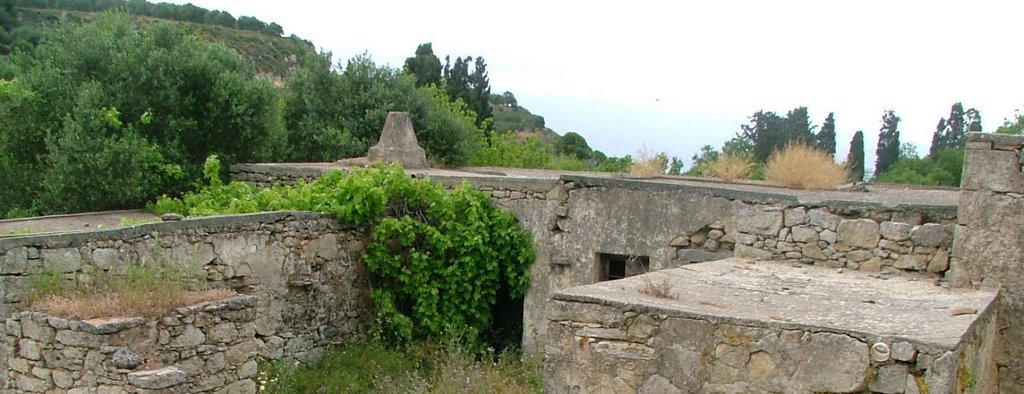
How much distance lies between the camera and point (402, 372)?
1070 cm

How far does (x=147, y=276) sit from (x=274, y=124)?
A: 277 inches

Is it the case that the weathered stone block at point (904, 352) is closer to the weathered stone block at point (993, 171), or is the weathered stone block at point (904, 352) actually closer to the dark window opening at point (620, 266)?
the weathered stone block at point (993, 171)

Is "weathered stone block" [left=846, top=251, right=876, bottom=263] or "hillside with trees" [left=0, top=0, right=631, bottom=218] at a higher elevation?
"hillside with trees" [left=0, top=0, right=631, bottom=218]

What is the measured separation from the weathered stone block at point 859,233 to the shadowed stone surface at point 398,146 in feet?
23.9

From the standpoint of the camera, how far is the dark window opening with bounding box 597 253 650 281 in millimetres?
11264

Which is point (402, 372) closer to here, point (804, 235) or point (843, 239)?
point (804, 235)

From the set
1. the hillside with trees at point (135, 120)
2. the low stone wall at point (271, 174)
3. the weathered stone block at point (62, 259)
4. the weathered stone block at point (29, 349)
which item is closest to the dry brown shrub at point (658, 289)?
the weathered stone block at point (29, 349)

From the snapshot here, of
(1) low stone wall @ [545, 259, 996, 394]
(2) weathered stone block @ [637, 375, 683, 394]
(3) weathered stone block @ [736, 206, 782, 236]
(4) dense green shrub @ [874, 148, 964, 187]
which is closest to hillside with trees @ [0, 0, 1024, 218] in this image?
(3) weathered stone block @ [736, 206, 782, 236]

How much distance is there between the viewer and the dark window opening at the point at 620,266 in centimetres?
1126

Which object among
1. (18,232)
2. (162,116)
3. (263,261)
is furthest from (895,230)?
(162,116)

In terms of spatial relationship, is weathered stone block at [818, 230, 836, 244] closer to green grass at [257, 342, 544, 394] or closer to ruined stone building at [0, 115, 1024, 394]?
ruined stone building at [0, 115, 1024, 394]

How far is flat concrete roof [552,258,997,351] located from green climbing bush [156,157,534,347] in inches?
144

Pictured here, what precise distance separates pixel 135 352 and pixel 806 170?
8.67m

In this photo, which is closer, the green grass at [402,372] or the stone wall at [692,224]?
the stone wall at [692,224]
